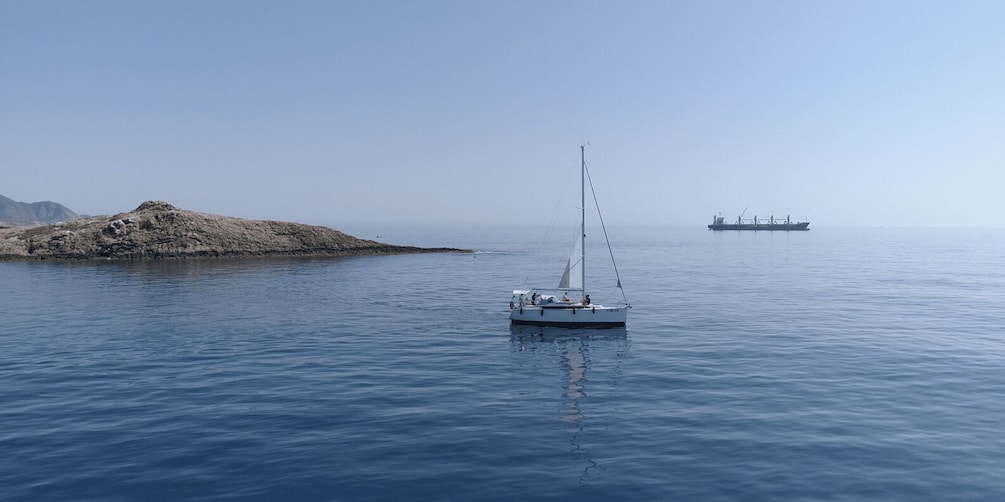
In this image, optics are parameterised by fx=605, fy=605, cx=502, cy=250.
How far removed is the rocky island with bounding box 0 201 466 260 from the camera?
105 metres

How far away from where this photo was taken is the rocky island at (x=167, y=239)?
104688 mm

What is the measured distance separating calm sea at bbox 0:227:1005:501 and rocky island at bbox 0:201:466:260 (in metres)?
53.2

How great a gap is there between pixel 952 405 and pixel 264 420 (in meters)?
29.3

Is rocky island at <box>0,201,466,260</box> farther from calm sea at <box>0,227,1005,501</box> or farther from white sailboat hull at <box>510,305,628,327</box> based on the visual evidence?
white sailboat hull at <box>510,305,628,327</box>

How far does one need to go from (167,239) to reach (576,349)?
94457mm

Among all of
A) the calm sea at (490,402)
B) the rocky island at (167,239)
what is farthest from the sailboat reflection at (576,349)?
the rocky island at (167,239)

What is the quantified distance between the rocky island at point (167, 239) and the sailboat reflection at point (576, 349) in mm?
83437

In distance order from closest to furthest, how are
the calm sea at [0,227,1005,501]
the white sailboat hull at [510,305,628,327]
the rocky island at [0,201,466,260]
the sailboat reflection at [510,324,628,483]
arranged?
the calm sea at [0,227,1005,501] < the sailboat reflection at [510,324,628,483] < the white sailboat hull at [510,305,628,327] < the rocky island at [0,201,466,260]

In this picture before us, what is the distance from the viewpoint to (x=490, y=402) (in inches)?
1053

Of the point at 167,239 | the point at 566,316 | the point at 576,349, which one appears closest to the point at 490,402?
the point at 576,349

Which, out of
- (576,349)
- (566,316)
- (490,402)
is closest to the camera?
(490,402)

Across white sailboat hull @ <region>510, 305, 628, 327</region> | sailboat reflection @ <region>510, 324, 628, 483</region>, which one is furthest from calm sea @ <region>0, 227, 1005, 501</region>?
white sailboat hull @ <region>510, 305, 628, 327</region>

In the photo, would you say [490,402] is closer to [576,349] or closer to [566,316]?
[576,349]

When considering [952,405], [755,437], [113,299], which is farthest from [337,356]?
[113,299]
